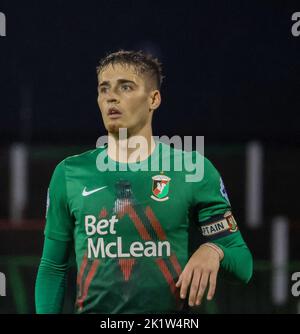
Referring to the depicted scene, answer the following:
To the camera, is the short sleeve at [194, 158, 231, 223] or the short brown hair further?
the short brown hair

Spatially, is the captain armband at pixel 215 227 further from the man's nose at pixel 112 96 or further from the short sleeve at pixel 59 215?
the man's nose at pixel 112 96

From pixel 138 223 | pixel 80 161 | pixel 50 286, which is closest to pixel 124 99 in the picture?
pixel 80 161

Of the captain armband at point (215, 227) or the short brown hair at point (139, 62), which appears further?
the short brown hair at point (139, 62)

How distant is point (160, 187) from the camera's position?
367 cm

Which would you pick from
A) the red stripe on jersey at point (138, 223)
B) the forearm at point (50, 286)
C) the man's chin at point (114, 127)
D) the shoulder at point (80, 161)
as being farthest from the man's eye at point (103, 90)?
the forearm at point (50, 286)

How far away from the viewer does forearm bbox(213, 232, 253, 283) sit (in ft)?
11.9

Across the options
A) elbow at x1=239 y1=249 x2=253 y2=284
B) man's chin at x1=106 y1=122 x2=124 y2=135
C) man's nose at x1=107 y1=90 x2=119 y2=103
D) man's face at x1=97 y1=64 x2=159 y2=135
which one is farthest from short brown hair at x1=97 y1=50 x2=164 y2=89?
elbow at x1=239 y1=249 x2=253 y2=284

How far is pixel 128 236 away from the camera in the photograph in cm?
365

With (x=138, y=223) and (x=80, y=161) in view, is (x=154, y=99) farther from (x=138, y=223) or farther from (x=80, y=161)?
(x=138, y=223)

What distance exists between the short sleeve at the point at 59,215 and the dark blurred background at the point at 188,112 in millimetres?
674

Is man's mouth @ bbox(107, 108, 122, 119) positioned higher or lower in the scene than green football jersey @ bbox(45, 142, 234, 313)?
higher

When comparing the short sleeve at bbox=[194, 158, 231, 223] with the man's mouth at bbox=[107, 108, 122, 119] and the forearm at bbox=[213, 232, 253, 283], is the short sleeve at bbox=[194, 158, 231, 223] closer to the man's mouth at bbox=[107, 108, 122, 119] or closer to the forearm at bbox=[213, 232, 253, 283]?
the forearm at bbox=[213, 232, 253, 283]

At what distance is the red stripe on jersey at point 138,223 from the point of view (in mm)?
3635

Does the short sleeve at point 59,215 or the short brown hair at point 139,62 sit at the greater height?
the short brown hair at point 139,62
